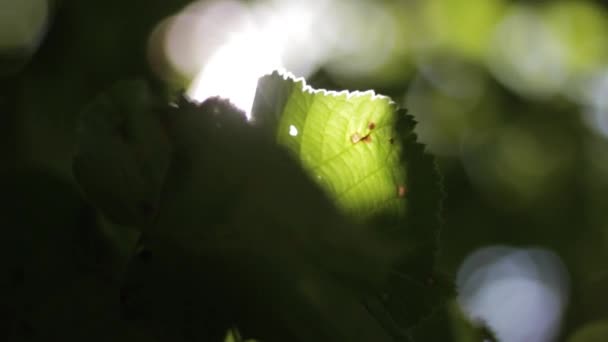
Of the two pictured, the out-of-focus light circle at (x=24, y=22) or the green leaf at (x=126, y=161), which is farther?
the out-of-focus light circle at (x=24, y=22)

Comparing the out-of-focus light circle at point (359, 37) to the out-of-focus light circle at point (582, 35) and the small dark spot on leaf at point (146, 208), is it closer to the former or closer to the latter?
the out-of-focus light circle at point (582, 35)

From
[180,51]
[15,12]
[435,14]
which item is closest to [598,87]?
[435,14]

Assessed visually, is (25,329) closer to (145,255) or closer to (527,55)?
(145,255)

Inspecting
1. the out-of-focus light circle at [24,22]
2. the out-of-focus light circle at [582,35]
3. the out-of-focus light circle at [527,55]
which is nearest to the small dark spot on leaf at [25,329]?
the out-of-focus light circle at [24,22]

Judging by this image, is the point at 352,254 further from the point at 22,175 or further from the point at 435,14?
the point at 435,14

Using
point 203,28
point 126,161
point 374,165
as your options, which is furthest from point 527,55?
point 126,161

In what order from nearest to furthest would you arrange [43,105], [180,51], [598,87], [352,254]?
[352,254]
[43,105]
[180,51]
[598,87]

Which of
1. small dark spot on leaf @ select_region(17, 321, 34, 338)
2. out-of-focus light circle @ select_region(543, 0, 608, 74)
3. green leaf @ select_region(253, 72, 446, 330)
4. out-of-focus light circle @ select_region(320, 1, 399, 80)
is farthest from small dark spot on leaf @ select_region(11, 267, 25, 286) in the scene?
Result: out-of-focus light circle @ select_region(543, 0, 608, 74)
